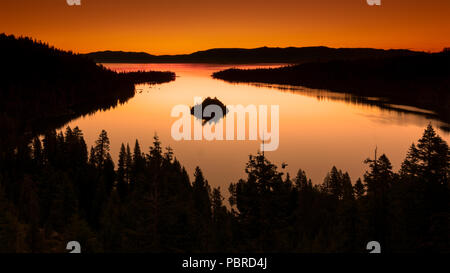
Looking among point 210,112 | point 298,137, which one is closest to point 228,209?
point 298,137

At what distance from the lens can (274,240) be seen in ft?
55.5

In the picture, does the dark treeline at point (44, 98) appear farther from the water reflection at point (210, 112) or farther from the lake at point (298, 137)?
the water reflection at point (210, 112)

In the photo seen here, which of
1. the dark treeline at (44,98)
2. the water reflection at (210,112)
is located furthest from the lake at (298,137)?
the dark treeline at (44,98)

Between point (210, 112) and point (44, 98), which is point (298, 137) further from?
point (44, 98)

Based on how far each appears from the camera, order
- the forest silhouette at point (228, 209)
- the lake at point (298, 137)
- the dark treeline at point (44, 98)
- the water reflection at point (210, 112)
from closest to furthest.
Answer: the forest silhouette at point (228, 209)
the lake at point (298, 137)
the water reflection at point (210, 112)
the dark treeline at point (44, 98)

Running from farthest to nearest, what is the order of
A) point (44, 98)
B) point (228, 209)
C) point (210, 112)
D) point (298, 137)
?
point (44, 98)
point (210, 112)
point (298, 137)
point (228, 209)

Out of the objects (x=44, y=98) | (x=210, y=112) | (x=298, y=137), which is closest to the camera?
(x=298, y=137)

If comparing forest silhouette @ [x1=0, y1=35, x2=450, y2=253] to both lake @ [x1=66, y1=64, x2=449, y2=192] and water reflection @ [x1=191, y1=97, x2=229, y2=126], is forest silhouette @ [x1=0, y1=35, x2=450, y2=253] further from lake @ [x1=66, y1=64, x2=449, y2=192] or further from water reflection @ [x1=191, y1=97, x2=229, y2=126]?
water reflection @ [x1=191, y1=97, x2=229, y2=126]

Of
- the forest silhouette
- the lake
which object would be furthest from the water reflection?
the forest silhouette

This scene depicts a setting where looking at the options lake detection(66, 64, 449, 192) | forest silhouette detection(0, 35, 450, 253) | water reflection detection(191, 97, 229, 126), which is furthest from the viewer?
water reflection detection(191, 97, 229, 126)
